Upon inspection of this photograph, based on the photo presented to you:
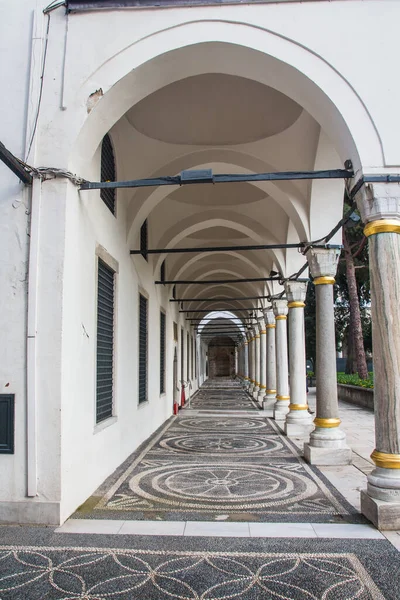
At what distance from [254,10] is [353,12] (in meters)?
1.03

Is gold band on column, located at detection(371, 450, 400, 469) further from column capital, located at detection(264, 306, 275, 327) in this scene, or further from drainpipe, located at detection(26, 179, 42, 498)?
column capital, located at detection(264, 306, 275, 327)

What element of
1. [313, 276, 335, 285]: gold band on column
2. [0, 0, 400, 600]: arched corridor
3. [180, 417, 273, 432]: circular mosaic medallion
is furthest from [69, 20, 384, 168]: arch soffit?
[180, 417, 273, 432]: circular mosaic medallion

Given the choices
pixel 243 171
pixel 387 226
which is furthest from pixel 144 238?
pixel 387 226

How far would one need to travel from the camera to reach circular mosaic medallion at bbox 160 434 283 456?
855 centimetres

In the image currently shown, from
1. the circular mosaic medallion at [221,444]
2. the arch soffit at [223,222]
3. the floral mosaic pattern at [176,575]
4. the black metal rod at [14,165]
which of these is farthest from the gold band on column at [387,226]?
the arch soffit at [223,222]

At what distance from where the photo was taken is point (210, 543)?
4.13 meters

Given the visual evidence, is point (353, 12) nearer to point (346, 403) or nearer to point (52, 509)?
point (52, 509)

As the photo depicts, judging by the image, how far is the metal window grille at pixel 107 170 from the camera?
22.3 feet

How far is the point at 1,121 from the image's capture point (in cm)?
501

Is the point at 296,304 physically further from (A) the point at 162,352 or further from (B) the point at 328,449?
(A) the point at 162,352

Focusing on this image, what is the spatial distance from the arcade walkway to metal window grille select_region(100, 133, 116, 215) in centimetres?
386

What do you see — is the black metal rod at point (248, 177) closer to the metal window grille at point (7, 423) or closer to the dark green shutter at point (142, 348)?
the metal window grille at point (7, 423)

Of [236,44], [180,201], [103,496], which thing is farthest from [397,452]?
[180,201]

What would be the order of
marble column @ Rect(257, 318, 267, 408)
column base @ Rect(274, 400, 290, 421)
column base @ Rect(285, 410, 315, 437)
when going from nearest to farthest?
column base @ Rect(285, 410, 315, 437) → column base @ Rect(274, 400, 290, 421) → marble column @ Rect(257, 318, 267, 408)
